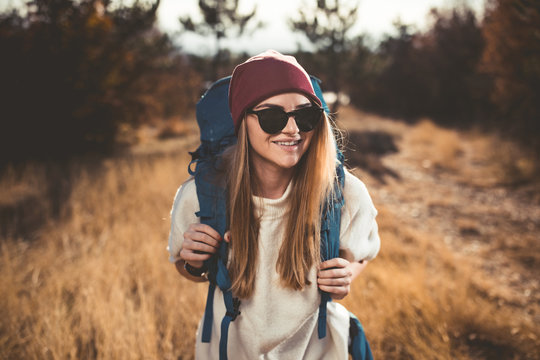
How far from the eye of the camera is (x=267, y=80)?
3.46ft

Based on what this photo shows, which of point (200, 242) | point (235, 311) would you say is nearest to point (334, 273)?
point (235, 311)

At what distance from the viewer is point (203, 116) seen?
131cm

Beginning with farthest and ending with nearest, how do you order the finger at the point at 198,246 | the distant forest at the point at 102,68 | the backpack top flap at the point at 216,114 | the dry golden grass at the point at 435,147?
1. the dry golden grass at the point at 435,147
2. the distant forest at the point at 102,68
3. the backpack top flap at the point at 216,114
4. the finger at the point at 198,246

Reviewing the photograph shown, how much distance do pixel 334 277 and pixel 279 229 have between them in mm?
281

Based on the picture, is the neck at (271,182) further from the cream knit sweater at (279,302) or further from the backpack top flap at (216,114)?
the backpack top flap at (216,114)

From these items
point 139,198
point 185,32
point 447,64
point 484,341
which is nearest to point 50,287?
point 139,198

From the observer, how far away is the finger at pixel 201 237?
3.36 ft

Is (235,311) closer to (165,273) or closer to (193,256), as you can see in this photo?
(193,256)

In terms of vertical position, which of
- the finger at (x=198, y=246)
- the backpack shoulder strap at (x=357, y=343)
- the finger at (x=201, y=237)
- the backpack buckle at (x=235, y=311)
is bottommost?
the backpack shoulder strap at (x=357, y=343)

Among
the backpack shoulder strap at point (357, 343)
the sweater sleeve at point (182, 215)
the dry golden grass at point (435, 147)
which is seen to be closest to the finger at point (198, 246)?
the sweater sleeve at point (182, 215)

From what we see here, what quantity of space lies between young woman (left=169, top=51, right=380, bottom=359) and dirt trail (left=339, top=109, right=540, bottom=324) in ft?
1.91

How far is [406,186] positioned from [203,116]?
6.58 meters

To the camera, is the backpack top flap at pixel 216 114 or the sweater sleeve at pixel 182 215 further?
the backpack top flap at pixel 216 114

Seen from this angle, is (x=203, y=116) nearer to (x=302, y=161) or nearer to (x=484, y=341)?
(x=302, y=161)
